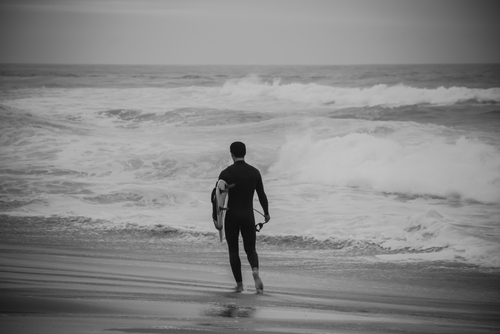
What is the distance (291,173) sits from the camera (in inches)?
621

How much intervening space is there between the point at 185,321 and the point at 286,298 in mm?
1461

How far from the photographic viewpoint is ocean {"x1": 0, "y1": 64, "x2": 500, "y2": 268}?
9.37 metres

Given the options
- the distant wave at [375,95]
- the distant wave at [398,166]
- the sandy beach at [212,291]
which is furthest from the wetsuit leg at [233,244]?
the distant wave at [375,95]

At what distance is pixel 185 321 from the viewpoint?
4.36 metres

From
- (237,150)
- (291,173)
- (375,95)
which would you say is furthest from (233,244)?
(375,95)

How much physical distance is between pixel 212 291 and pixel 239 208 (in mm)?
863

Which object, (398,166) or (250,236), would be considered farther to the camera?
(398,166)

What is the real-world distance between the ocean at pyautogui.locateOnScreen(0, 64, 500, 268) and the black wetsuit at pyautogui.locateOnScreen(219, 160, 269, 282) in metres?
2.87

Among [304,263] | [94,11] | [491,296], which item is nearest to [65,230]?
[304,263]

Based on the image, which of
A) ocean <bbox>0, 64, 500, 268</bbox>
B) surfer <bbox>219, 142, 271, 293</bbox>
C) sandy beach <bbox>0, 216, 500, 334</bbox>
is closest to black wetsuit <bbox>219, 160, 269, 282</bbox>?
surfer <bbox>219, 142, 271, 293</bbox>

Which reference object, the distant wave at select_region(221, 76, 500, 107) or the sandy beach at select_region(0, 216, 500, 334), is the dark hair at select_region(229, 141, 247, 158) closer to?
the sandy beach at select_region(0, 216, 500, 334)

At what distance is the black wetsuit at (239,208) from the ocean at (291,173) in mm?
2866

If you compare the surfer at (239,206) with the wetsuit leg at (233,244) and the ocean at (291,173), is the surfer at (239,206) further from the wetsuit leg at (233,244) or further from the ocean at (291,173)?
the ocean at (291,173)

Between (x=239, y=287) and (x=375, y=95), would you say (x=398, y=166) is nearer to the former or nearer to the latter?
(x=239, y=287)
